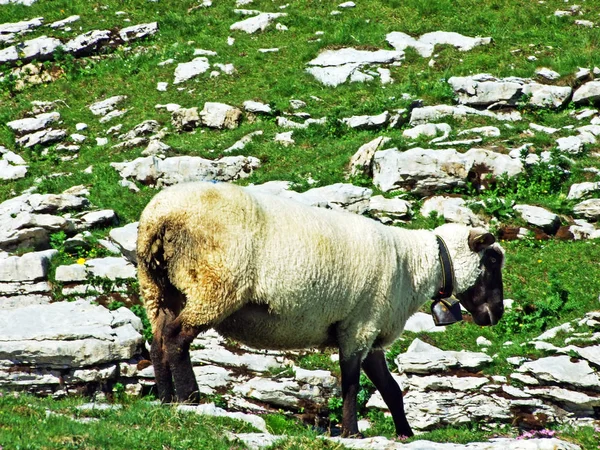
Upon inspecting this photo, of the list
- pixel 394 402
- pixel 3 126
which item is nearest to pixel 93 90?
pixel 3 126

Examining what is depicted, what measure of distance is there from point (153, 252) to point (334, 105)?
12.9 meters

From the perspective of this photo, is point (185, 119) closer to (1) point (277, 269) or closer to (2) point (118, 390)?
(2) point (118, 390)

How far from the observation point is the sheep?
9.89 metres

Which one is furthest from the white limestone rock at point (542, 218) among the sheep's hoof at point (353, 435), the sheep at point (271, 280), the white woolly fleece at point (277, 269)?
the sheep's hoof at point (353, 435)

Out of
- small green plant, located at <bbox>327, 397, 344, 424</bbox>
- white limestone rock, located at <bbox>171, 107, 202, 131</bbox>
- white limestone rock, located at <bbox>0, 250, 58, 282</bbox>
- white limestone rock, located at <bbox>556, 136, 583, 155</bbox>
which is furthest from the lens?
white limestone rock, located at <bbox>171, 107, 202, 131</bbox>

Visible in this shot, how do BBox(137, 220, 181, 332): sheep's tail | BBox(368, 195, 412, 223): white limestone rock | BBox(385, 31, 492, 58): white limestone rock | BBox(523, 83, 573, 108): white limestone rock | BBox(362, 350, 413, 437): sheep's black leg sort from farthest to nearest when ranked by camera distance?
BBox(385, 31, 492, 58): white limestone rock
BBox(523, 83, 573, 108): white limestone rock
BBox(368, 195, 412, 223): white limestone rock
BBox(362, 350, 413, 437): sheep's black leg
BBox(137, 220, 181, 332): sheep's tail

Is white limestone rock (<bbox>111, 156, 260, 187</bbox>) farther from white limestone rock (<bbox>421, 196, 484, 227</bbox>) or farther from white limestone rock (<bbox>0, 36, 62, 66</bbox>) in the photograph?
white limestone rock (<bbox>0, 36, 62, 66</bbox>)

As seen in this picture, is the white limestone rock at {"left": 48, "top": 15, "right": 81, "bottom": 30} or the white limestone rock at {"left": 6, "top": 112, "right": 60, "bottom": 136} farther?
the white limestone rock at {"left": 48, "top": 15, "right": 81, "bottom": 30}

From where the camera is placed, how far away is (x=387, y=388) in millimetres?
11438

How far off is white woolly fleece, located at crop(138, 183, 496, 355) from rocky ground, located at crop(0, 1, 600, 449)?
1.26 m

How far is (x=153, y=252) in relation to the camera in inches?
398

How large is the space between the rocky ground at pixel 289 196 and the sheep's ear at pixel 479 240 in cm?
198

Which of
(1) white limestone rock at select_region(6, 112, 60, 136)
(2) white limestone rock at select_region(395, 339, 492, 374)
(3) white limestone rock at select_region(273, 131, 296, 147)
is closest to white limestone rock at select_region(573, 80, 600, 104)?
(3) white limestone rock at select_region(273, 131, 296, 147)

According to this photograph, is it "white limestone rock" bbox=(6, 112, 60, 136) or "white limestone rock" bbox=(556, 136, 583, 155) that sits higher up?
"white limestone rock" bbox=(6, 112, 60, 136)
